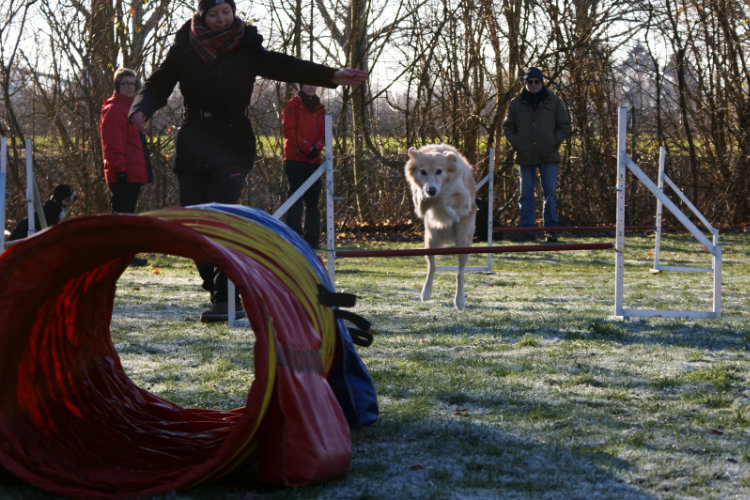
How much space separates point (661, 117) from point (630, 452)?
12.9 m

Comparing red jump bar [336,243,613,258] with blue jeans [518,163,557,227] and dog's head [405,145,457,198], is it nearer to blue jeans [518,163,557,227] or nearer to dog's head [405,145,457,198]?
dog's head [405,145,457,198]

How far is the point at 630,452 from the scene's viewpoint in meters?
2.87

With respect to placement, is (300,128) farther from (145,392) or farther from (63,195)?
(145,392)

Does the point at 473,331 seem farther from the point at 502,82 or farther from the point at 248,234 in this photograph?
the point at 502,82

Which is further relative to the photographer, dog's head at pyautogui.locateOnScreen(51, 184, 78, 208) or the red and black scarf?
dog's head at pyautogui.locateOnScreen(51, 184, 78, 208)

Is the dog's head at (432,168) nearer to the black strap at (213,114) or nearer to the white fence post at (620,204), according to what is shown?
the white fence post at (620,204)

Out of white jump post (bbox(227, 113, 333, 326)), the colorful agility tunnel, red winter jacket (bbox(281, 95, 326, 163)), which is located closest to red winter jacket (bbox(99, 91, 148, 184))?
red winter jacket (bbox(281, 95, 326, 163))

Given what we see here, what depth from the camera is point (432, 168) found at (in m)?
6.93

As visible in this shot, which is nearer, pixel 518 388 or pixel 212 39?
pixel 518 388

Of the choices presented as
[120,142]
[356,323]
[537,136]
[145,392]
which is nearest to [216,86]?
[145,392]

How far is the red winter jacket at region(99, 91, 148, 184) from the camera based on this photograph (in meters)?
8.45

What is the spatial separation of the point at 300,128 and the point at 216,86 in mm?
4566

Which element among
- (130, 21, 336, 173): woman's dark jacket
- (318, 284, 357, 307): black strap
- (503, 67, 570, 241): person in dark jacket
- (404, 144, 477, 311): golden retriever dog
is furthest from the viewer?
(503, 67, 570, 241): person in dark jacket

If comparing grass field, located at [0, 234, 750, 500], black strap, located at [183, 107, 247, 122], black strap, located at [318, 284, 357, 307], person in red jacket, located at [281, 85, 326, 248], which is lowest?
grass field, located at [0, 234, 750, 500]
